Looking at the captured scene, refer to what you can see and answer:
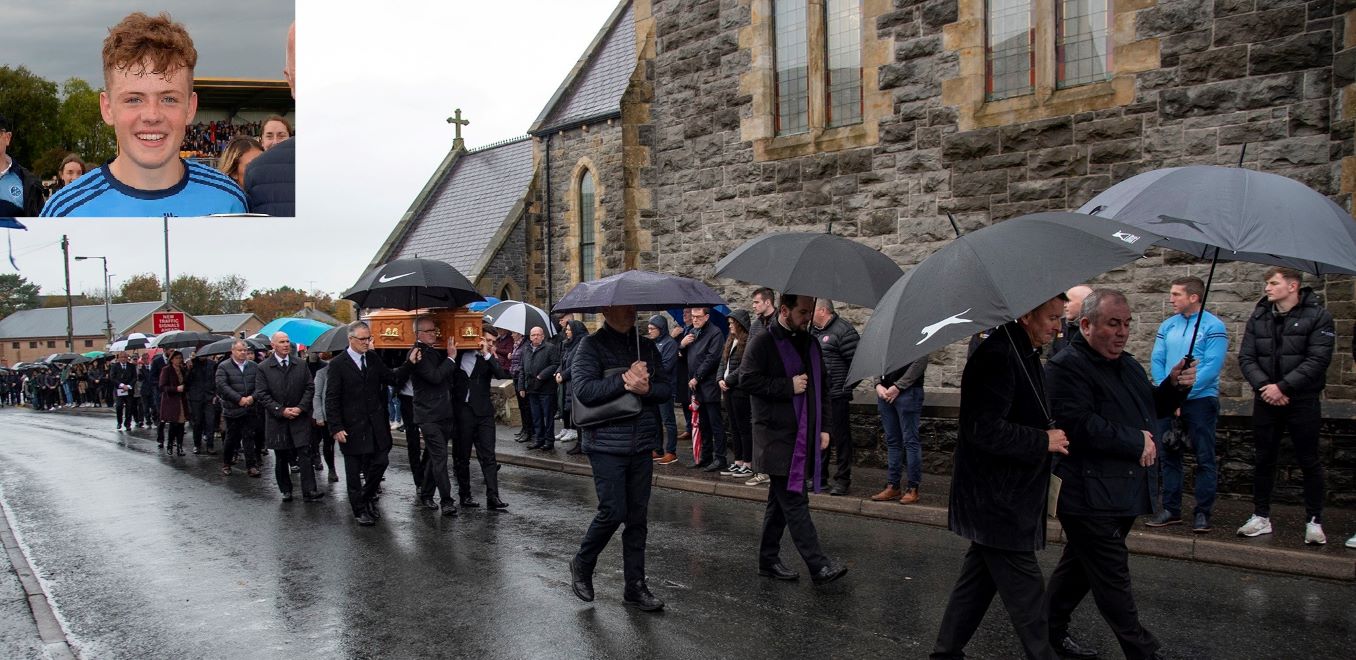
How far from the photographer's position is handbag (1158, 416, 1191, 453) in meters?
6.28

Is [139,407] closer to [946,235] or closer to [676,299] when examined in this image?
[946,235]

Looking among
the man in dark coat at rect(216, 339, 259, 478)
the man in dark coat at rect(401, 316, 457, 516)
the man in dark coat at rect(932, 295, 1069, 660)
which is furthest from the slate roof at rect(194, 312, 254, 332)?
the man in dark coat at rect(932, 295, 1069, 660)

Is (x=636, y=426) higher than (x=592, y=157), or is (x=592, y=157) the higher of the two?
(x=592, y=157)

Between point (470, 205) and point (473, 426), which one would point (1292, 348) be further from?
point (470, 205)

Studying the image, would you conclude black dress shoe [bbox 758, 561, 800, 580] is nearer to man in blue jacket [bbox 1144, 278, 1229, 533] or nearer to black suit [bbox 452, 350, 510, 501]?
man in blue jacket [bbox 1144, 278, 1229, 533]

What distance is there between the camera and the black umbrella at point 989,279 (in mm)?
4184

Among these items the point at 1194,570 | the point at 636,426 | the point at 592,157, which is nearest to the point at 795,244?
the point at 636,426

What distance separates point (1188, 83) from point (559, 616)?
28.0 feet

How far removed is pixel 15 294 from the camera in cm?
11344

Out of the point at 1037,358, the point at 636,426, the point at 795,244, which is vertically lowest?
the point at 636,426

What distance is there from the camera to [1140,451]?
4.93 m

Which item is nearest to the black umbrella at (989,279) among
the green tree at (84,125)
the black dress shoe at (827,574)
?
the black dress shoe at (827,574)

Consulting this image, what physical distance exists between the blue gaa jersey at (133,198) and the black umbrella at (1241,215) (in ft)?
64.6

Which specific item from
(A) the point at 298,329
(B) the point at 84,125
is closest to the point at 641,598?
(A) the point at 298,329
